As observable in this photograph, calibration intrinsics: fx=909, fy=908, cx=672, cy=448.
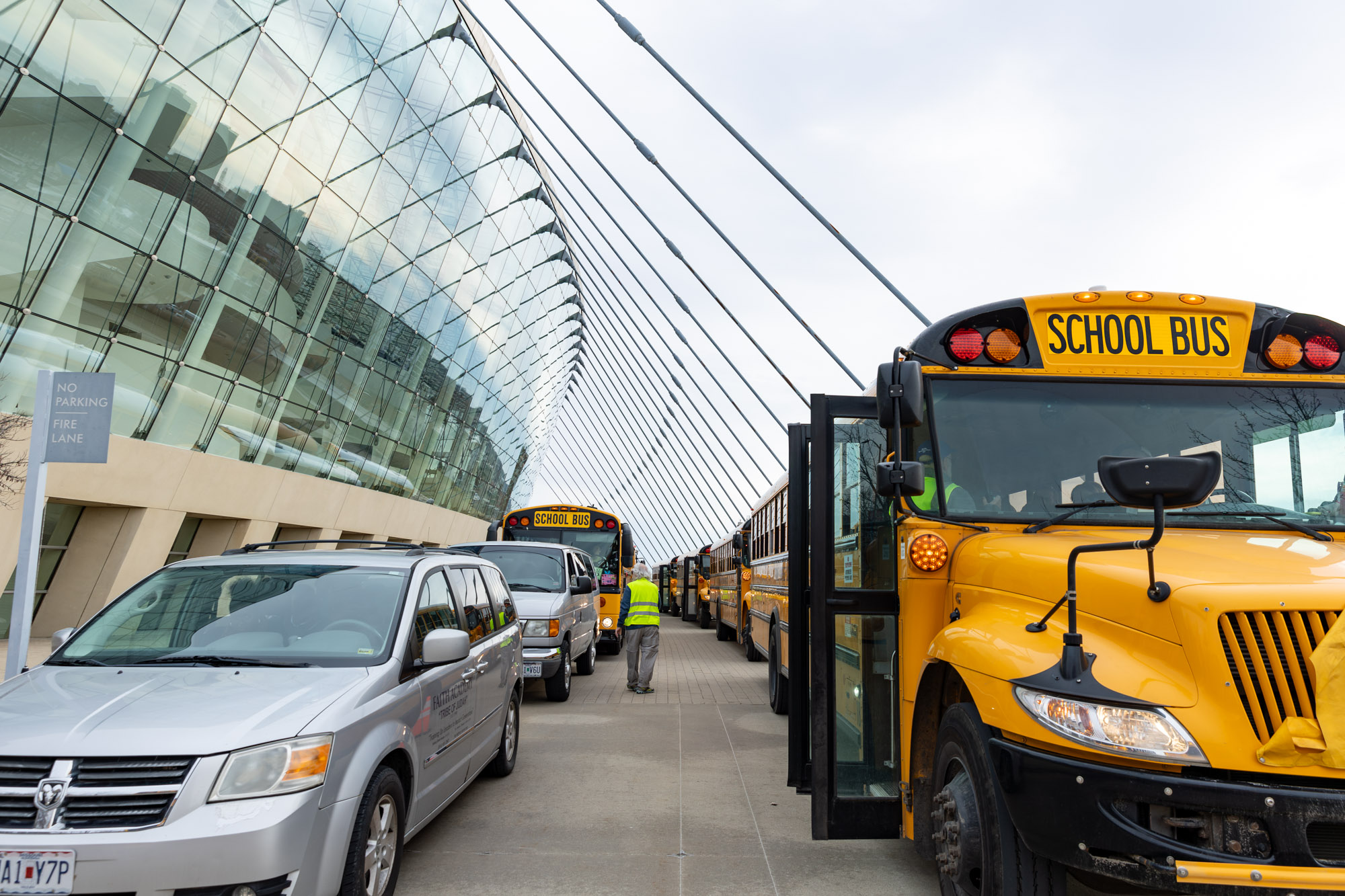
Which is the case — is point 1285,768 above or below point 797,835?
above

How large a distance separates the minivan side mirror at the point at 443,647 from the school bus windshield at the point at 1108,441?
250 centimetres

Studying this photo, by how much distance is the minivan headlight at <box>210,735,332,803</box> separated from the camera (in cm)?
347

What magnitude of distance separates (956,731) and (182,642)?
12.5ft

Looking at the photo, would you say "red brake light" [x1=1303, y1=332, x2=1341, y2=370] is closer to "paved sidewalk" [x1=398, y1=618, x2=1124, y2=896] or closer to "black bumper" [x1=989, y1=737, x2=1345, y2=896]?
"black bumper" [x1=989, y1=737, x2=1345, y2=896]

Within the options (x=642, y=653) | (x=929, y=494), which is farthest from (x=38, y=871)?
(x=642, y=653)

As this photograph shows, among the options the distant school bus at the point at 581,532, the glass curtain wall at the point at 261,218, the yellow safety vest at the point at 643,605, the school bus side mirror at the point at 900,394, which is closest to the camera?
the school bus side mirror at the point at 900,394

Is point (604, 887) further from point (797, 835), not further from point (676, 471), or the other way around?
point (676, 471)

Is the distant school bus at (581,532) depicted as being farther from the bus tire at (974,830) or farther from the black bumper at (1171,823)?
Result: the black bumper at (1171,823)

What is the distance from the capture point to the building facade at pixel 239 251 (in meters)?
14.5

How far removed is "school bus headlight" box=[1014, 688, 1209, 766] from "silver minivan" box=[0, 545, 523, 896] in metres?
2.81

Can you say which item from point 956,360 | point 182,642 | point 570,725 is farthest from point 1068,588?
point 570,725

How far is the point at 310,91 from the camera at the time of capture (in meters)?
20.6

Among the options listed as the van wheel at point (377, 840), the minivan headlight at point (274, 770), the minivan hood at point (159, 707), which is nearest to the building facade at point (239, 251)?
the minivan hood at point (159, 707)

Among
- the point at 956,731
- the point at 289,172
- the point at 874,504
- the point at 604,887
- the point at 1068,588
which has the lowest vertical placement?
the point at 604,887
